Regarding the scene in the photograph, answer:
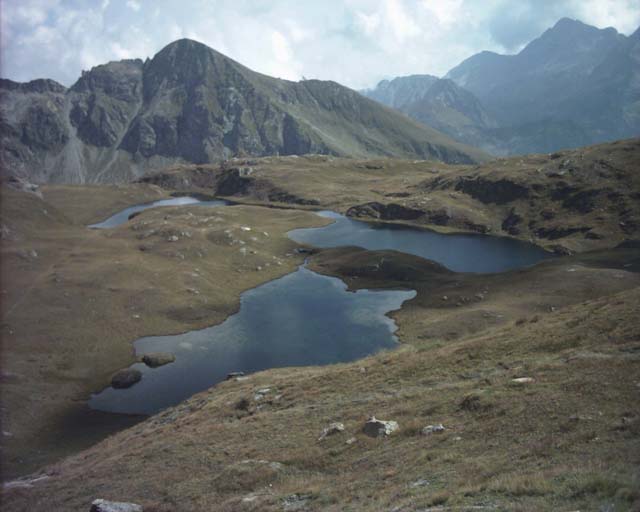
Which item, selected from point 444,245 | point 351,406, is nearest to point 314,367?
point 351,406

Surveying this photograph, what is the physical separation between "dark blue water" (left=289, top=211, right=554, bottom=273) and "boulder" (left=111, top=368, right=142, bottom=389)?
92.9 meters

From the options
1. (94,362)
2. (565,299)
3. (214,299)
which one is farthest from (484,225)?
(94,362)

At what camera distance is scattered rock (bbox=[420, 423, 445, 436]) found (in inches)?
986

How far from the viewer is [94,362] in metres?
78.8

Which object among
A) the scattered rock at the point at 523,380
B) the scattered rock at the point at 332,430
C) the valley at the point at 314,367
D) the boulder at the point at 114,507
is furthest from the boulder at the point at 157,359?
the scattered rock at the point at 523,380

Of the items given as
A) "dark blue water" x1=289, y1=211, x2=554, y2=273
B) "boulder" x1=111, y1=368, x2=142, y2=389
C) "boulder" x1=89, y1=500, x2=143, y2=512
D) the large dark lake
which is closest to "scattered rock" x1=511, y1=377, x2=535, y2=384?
"boulder" x1=89, y1=500, x2=143, y2=512

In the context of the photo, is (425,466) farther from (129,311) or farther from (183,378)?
(129,311)

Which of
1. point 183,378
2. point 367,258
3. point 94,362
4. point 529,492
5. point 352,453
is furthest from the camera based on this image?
point 367,258

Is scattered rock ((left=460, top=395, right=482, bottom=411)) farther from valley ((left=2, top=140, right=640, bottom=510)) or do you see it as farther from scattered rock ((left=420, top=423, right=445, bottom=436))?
scattered rock ((left=420, top=423, right=445, bottom=436))

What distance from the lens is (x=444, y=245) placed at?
167m

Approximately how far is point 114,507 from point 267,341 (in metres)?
62.2

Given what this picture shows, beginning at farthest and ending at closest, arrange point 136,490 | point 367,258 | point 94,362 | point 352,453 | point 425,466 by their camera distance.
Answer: point 367,258, point 94,362, point 136,490, point 352,453, point 425,466

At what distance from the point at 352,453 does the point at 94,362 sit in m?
67.1

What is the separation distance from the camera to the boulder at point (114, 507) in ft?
82.2
